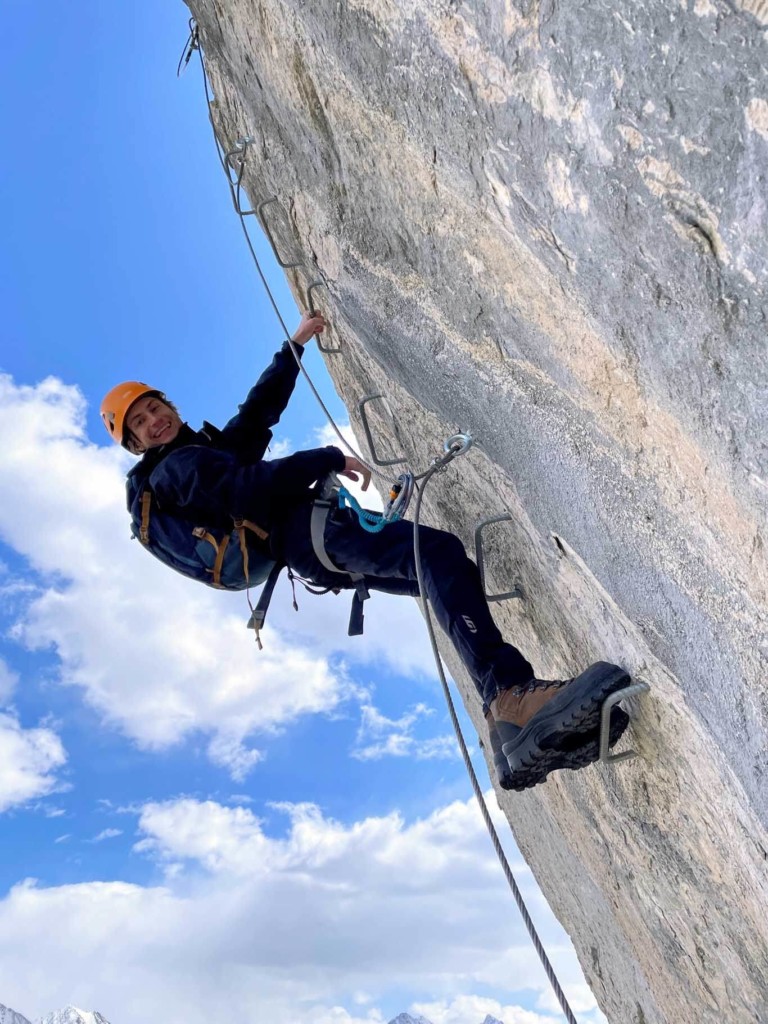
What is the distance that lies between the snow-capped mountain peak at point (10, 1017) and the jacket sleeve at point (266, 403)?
544 feet

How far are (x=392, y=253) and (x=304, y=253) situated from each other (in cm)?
174

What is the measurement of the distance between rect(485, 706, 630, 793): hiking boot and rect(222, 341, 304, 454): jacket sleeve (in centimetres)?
238

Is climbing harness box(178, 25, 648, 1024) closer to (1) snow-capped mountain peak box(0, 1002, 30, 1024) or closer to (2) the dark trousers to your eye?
(2) the dark trousers

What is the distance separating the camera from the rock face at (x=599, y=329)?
216 centimetres

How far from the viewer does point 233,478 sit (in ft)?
13.3

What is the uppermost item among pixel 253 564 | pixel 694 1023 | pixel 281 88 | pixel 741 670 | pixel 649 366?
pixel 281 88

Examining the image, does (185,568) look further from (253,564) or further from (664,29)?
(664,29)

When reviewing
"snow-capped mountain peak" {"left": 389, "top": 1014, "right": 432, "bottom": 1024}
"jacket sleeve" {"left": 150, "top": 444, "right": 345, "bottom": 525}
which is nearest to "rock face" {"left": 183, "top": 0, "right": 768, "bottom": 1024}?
"jacket sleeve" {"left": 150, "top": 444, "right": 345, "bottom": 525}

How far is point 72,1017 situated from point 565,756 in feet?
577

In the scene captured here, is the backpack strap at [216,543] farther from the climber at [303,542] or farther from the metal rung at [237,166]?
the metal rung at [237,166]

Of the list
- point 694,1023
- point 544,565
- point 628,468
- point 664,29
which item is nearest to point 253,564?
point 544,565

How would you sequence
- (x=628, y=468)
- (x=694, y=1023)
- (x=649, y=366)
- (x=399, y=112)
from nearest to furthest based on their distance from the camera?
(x=649, y=366)
(x=628, y=468)
(x=399, y=112)
(x=694, y=1023)

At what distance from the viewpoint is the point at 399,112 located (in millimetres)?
3438

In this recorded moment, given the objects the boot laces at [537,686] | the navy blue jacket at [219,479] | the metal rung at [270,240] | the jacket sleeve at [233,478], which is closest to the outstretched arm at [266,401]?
the navy blue jacket at [219,479]
